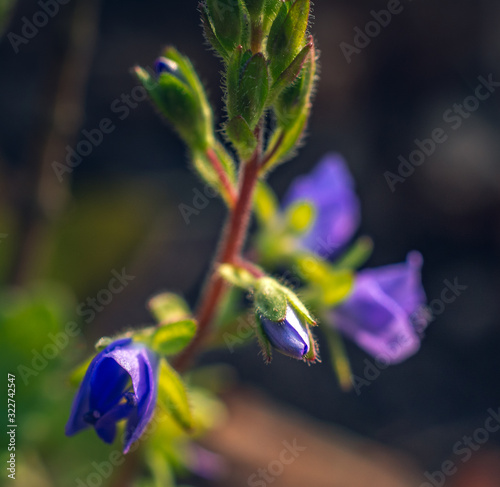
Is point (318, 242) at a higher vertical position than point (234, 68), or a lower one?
lower

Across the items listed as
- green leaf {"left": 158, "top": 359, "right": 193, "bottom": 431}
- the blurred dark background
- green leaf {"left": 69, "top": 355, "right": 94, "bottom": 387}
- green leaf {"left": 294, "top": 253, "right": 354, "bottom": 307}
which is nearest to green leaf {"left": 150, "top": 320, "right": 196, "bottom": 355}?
green leaf {"left": 158, "top": 359, "right": 193, "bottom": 431}

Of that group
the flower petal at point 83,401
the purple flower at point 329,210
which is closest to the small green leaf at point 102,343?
the flower petal at point 83,401

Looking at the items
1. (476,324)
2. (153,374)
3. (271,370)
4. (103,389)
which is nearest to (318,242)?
(153,374)

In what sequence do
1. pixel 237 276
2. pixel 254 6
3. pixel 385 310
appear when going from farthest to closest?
pixel 385 310, pixel 237 276, pixel 254 6

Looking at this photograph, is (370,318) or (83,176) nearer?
(370,318)

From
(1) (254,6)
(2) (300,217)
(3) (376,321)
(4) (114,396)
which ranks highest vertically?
(1) (254,6)

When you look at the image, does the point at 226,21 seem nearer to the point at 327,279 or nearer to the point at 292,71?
the point at 292,71

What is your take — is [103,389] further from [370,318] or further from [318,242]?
[318,242]

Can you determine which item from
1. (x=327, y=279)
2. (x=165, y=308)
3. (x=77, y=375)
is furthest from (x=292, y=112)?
(x=77, y=375)
